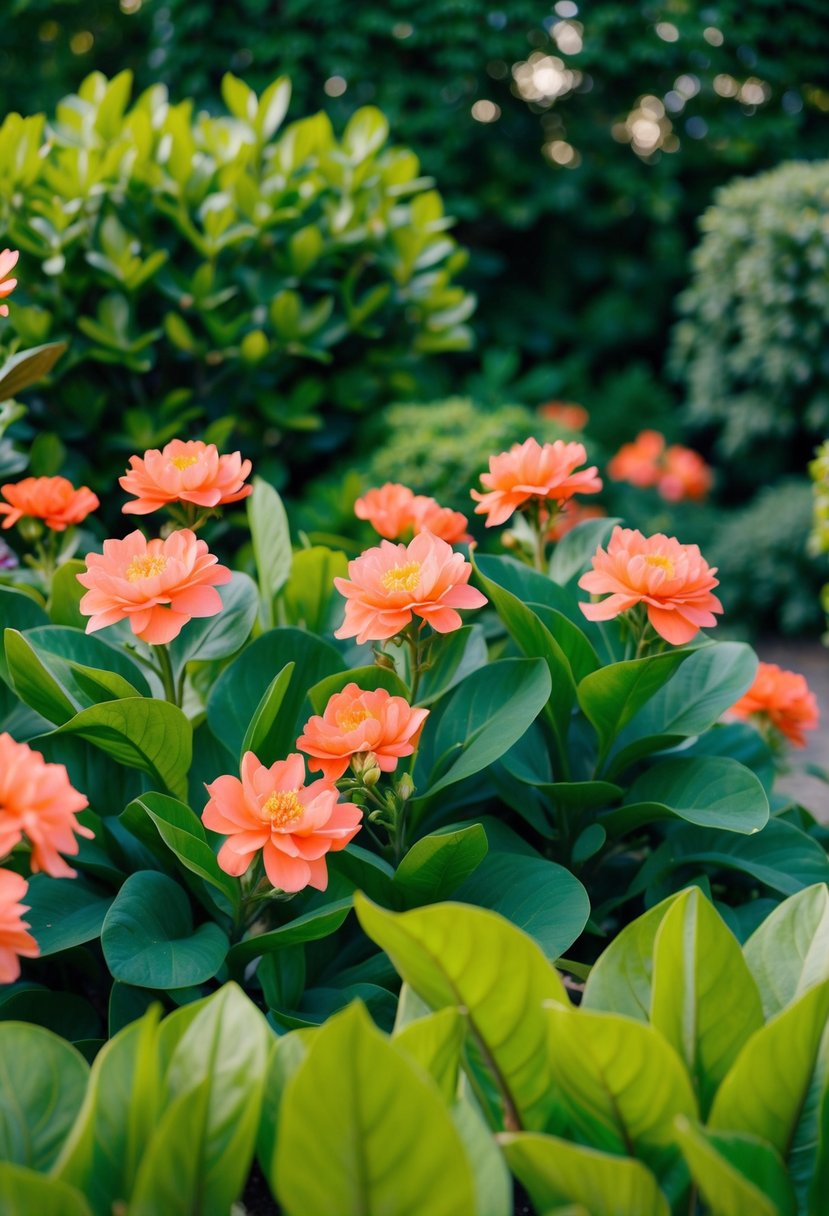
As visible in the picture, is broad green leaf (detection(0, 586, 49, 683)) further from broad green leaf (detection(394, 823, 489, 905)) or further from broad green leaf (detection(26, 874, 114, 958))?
broad green leaf (detection(394, 823, 489, 905))

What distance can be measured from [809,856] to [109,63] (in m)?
6.72

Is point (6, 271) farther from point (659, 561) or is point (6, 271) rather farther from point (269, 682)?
point (659, 561)

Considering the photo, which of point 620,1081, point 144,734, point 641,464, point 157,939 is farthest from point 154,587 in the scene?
point 641,464

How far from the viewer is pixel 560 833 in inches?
69.8

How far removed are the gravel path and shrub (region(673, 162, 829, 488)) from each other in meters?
1.17

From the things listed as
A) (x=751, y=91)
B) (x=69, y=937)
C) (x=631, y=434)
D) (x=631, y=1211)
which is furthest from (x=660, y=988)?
(x=751, y=91)

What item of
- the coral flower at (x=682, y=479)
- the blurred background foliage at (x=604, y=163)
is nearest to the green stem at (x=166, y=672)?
the blurred background foliage at (x=604, y=163)

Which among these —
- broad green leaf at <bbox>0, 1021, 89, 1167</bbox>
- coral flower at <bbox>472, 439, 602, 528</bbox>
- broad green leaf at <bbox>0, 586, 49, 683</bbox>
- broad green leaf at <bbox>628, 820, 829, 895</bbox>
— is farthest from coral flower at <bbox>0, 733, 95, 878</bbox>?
broad green leaf at <bbox>628, 820, 829, 895</bbox>

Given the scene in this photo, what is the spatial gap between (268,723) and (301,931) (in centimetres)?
31

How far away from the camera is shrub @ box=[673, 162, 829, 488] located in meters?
Answer: 5.30

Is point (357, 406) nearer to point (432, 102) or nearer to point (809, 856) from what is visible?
point (809, 856)

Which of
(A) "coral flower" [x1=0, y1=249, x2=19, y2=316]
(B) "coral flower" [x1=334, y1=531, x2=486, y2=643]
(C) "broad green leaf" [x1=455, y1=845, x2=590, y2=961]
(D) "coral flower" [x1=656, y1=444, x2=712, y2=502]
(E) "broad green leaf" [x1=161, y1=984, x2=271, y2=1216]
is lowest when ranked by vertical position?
(D) "coral flower" [x1=656, y1=444, x2=712, y2=502]

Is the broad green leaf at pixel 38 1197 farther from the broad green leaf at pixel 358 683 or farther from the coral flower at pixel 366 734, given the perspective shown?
the broad green leaf at pixel 358 683

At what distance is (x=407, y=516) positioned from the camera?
191 cm
